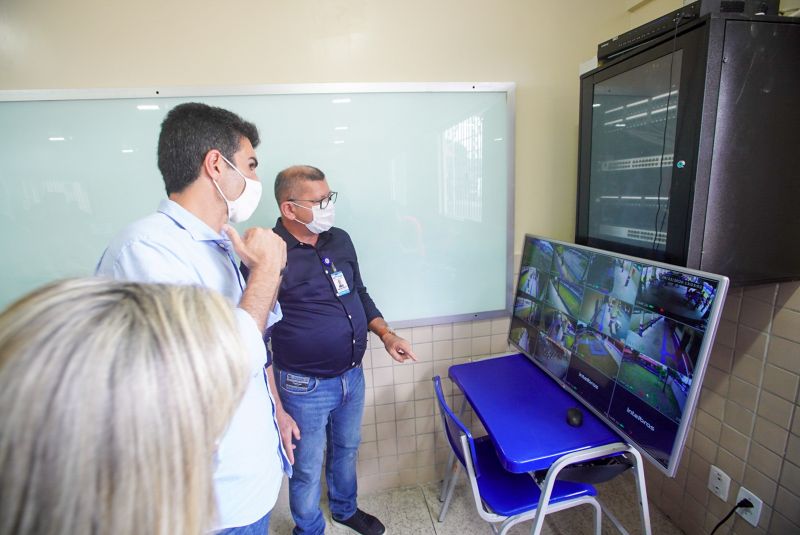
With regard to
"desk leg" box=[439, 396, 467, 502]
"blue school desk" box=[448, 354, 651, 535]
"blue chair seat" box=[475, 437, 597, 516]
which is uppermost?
"blue school desk" box=[448, 354, 651, 535]

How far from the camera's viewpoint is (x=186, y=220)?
944mm

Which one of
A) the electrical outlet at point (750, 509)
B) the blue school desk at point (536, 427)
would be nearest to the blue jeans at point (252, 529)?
the blue school desk at point (536, 427)

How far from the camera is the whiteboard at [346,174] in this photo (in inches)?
59.0

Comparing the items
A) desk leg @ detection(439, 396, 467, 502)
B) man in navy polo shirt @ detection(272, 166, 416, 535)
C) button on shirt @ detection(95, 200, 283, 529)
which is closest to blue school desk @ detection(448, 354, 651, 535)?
desk leg @ detection(439, 396, 467, 502)

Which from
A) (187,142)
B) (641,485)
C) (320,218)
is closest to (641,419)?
(641,485)

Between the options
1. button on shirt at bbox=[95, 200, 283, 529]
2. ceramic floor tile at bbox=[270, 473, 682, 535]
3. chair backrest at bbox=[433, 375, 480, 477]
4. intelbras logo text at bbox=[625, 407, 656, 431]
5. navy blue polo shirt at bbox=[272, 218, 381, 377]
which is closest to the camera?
button on shirt at bbox=[95, 200, 283, 529]

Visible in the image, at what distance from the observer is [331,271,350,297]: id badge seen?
1.48m

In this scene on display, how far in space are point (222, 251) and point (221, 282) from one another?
11 cm

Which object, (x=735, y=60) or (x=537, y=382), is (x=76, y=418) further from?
(x=735, y=60)

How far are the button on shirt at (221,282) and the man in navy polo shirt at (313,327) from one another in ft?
1.24

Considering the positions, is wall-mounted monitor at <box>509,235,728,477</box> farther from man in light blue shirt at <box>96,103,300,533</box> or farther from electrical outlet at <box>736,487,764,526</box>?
man in light blue shirt at <box>96,103,300,533</box>

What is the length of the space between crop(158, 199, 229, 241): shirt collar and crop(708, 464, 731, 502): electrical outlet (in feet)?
7.11

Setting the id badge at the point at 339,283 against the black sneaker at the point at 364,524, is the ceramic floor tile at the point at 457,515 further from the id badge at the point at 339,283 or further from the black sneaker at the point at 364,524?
the id badge at the point at 339,283

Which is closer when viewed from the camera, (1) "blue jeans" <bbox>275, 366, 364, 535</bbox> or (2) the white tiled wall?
(1) "blue jeans" <bbox>275, 366, 364, 535</bbox>
